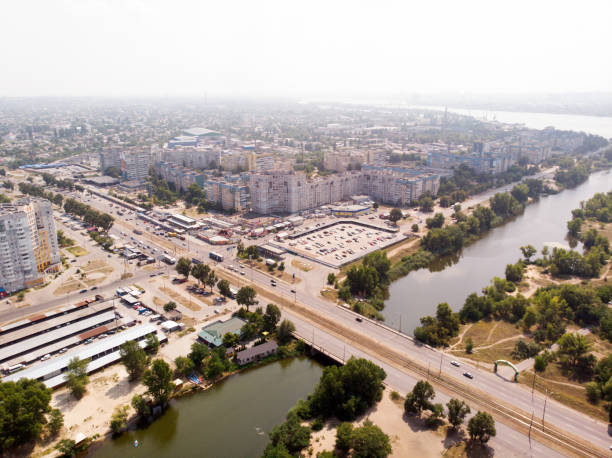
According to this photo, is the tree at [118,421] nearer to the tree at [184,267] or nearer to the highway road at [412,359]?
the highway road at [412,359]

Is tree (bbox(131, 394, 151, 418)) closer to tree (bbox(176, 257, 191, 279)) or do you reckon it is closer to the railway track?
the railway track

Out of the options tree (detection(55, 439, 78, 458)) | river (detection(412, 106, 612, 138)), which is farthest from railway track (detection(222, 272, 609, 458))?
river (detection(412, 106, 612, 138))

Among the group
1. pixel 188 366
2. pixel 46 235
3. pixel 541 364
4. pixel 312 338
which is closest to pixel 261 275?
pixel 312 338

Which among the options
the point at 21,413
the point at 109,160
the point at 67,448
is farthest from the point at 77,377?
the point at 109,160

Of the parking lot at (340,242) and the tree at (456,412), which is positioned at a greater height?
the tree at (456,412)

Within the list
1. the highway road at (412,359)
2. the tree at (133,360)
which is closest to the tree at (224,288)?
the highway road at (412,359)
